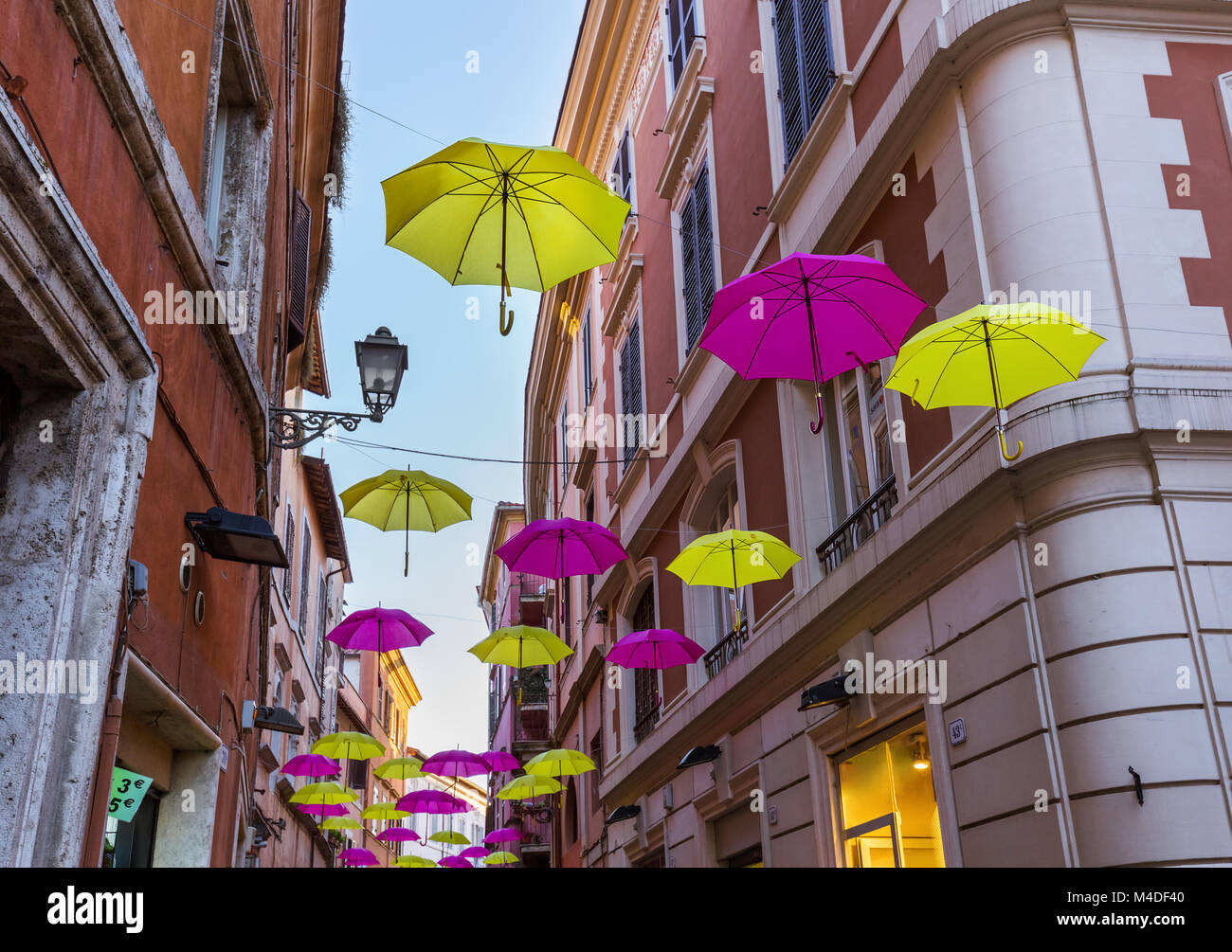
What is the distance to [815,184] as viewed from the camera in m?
11.7

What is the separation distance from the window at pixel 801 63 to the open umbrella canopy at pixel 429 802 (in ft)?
Answer: 59.1

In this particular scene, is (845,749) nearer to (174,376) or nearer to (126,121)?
(174,376)

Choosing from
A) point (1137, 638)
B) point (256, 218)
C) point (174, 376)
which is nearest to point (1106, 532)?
point (1137, 638)

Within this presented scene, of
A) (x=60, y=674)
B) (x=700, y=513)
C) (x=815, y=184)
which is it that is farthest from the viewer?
(x=700, y=513)

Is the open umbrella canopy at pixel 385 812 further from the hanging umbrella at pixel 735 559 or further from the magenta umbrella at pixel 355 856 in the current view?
the hanging umbrella at pixel 735 559

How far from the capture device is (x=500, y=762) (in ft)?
77.0

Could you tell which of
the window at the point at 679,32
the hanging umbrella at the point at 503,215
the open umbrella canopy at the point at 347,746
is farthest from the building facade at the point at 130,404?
the open umbrella canopy at the point at 347,746

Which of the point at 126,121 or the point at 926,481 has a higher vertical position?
the point at 126,121

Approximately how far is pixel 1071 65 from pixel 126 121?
6425 millimetres

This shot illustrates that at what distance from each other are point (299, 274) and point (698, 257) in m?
5.49

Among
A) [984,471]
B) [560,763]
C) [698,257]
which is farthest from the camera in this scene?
[560,763]

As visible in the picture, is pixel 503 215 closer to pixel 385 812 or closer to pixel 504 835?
pixel 385 812

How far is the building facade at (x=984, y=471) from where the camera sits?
688 centimetres

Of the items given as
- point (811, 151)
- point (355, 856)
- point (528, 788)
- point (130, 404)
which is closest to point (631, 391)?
point (528, 788)
